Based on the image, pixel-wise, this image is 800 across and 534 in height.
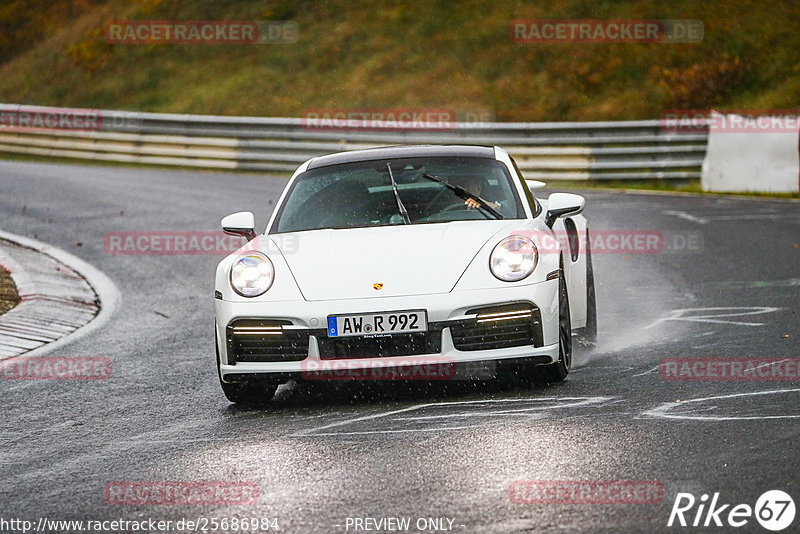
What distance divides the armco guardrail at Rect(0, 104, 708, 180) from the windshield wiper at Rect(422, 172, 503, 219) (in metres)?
13.1

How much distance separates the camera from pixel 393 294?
21.0 feet

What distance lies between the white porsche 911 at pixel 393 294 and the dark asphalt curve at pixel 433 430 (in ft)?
0.78

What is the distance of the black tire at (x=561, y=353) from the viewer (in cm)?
667

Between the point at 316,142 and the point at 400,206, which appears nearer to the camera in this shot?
the point at 400,206

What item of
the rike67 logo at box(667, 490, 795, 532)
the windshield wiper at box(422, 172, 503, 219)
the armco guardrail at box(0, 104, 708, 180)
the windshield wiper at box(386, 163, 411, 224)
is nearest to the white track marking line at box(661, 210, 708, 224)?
the armco guardrail at box(0, 104, 708, 180)

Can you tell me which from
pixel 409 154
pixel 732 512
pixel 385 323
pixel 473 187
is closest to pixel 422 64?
pixel 409 154

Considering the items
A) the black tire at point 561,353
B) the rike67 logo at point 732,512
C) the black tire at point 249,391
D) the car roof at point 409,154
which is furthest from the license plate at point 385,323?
the rike67 logo at point 732,512

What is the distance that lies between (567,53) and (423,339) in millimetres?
24539

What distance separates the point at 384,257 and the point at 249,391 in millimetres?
995

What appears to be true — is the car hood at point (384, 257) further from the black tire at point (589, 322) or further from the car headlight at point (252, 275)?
the black tire at point (589, 322)

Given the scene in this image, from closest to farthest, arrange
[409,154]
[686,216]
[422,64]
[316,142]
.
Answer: [409,154], [686,216], [316,142], [422,64]

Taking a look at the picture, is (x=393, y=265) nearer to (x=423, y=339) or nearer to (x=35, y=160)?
(x=423, y=339)

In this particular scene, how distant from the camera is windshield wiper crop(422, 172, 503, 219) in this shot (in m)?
7.33

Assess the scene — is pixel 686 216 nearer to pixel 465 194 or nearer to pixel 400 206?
pixel 465 194
